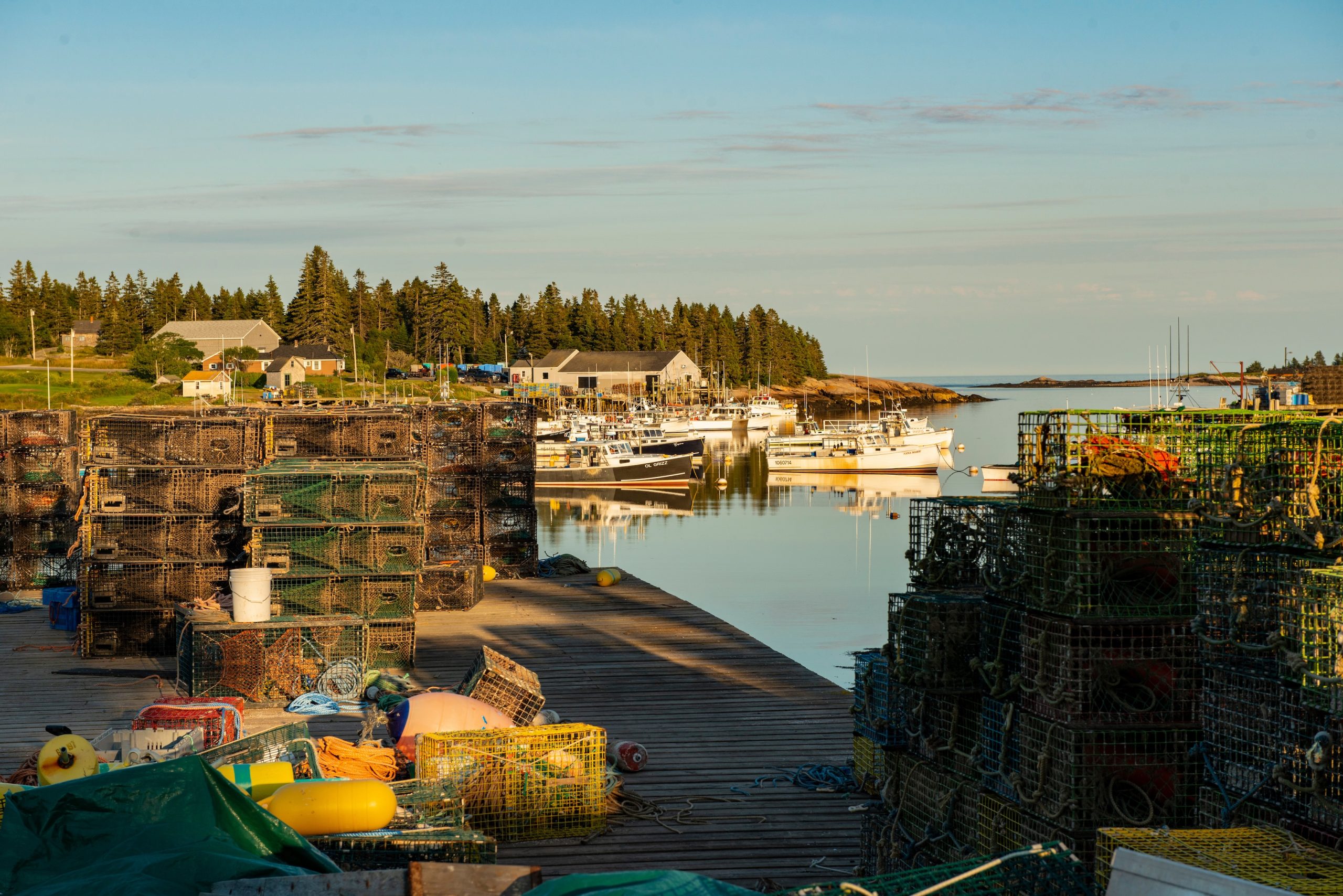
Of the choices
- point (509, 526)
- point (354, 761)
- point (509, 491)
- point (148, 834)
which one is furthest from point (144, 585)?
point (148, 834)

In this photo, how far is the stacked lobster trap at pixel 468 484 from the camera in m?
16.5

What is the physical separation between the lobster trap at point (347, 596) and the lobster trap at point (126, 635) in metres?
1.74

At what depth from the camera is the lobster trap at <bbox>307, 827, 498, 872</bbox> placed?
5.36 metres

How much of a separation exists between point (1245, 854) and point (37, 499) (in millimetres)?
16758

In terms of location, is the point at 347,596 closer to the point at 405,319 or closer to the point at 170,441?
the point at 170,441

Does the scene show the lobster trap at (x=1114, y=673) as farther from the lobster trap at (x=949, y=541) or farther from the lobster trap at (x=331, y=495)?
the lobster trap at (x=331, y=495)

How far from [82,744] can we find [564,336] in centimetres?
12397

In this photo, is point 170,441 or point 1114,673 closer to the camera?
point 1114,673

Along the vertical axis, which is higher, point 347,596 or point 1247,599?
point 1247,599

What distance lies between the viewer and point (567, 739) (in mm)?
7637

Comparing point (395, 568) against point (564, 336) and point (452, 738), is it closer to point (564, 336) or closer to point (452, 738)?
point (452, 738)

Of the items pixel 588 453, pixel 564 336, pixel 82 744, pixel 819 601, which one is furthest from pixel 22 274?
pixel 82 744

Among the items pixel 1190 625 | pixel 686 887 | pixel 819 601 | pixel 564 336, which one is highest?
pixel 564 336

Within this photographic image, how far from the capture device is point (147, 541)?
504 inches
